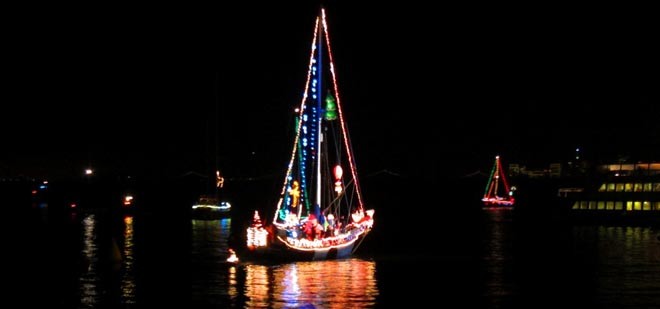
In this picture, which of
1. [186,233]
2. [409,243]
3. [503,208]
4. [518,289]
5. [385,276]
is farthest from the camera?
[503,208]

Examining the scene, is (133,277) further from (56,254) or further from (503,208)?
(503,208)

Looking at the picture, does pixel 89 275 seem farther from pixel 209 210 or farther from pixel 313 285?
pixel 209 210

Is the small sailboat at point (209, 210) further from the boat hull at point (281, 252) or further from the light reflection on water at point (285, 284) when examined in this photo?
the boat hull at point (281, 252)

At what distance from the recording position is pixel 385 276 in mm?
39656

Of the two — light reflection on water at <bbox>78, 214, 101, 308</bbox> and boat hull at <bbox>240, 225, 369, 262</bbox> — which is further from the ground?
boat hull at <bbox>240, 225, 369, 262</bbox>

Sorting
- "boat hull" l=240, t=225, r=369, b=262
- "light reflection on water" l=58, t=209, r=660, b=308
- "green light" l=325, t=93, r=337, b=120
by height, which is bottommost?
"light reflection on water" l=58, t=209, r=660, b=308

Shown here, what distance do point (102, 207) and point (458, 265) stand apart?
71.5m

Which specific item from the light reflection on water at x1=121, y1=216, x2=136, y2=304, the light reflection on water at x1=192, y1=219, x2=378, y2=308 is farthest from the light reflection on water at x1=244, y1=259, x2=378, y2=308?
the light reflection on water at x1=121, y1=216, x2=136, y2=304

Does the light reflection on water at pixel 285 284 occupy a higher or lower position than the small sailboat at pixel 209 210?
lower

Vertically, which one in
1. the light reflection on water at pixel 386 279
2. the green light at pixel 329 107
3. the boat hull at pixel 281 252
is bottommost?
the light reflection on water at pixel 386 279

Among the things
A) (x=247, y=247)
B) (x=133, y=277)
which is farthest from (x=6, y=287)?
(x=247, y=247)

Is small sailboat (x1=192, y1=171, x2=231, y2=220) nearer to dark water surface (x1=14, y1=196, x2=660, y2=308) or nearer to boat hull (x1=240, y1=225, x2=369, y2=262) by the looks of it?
dark water surface (x1=14, y1=196, x2=660, y2=308)

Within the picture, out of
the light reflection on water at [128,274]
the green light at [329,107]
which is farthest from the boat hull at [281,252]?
the green light at [329,107]

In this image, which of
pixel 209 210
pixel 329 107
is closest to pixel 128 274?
pixel 329 107
